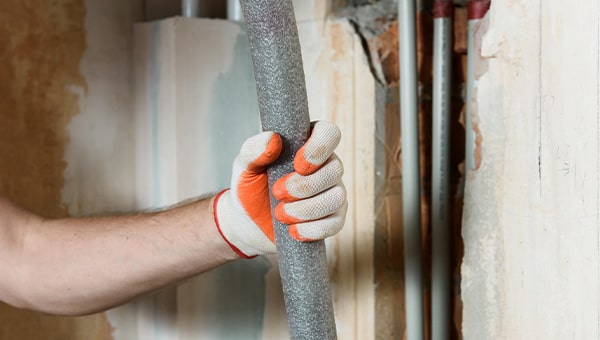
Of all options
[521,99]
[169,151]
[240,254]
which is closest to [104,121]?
[169,151]

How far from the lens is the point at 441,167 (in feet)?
4.87

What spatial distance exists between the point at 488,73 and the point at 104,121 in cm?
98

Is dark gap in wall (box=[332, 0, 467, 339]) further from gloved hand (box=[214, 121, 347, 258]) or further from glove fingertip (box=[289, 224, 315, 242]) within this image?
glove fingertip (box=[289, 224, 315, 242])

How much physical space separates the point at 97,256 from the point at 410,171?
0.65 metres

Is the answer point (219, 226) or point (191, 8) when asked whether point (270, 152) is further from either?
point (191, 8)

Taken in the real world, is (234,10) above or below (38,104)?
A: above

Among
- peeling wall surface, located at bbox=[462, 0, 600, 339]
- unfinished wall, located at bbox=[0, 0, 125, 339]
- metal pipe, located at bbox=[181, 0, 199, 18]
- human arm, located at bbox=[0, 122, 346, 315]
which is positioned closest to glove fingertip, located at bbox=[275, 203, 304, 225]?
human arm, located at bbox=[0, 122, 346, 315]

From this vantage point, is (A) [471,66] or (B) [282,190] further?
(A) [471,66]

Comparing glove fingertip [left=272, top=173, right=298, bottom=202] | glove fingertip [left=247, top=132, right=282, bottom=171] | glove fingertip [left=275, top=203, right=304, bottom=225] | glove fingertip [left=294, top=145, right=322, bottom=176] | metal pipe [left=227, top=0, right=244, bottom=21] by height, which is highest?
metal pipe [left=227, top=0, right=244, bottom=21]

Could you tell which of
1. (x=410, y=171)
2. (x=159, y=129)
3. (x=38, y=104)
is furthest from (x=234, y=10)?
(x=410, y=171)

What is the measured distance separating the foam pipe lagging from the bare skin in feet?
1.04

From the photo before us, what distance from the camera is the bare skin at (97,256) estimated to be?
4.67 feet

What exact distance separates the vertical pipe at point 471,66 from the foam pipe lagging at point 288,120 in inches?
15.9

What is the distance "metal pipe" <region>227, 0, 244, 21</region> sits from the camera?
1809mm
